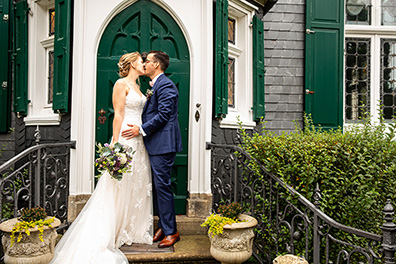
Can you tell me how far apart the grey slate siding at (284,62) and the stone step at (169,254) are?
10.2 ft

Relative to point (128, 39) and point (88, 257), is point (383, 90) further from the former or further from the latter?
point (88, 257)

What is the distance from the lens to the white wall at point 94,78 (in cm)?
435

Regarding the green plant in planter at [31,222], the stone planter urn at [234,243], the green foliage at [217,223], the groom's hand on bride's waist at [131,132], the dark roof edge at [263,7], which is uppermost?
the dark roof edge at [263,7]

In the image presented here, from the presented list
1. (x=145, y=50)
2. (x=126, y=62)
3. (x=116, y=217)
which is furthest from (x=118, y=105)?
(x=116, y=217)

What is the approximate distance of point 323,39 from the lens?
6145mm

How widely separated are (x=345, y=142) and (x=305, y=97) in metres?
2.91

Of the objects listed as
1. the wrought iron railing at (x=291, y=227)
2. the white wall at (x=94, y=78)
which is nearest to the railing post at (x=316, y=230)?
the wrought iron railing at (x=291, y=227)

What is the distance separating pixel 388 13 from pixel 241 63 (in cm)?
337

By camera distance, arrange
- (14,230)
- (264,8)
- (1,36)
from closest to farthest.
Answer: (14,230) < (1,36) < (264,8)

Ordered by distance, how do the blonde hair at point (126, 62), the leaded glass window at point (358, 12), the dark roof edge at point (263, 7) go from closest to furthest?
the blonde hair at point (126, 62) → the dark roof edge at point (263, 7) → the leaded glass window at point (358, 12)

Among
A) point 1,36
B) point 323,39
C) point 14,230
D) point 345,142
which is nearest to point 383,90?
point 323,39

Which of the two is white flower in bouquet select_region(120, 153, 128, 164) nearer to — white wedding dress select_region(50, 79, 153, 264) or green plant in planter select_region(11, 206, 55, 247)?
white wedding dress select_region(50, 79, 153, 264)

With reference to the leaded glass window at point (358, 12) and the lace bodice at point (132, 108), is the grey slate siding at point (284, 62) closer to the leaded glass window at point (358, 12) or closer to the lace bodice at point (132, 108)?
the leaded glass window at point (358, 12)

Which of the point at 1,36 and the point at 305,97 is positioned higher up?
the point at 1,36
